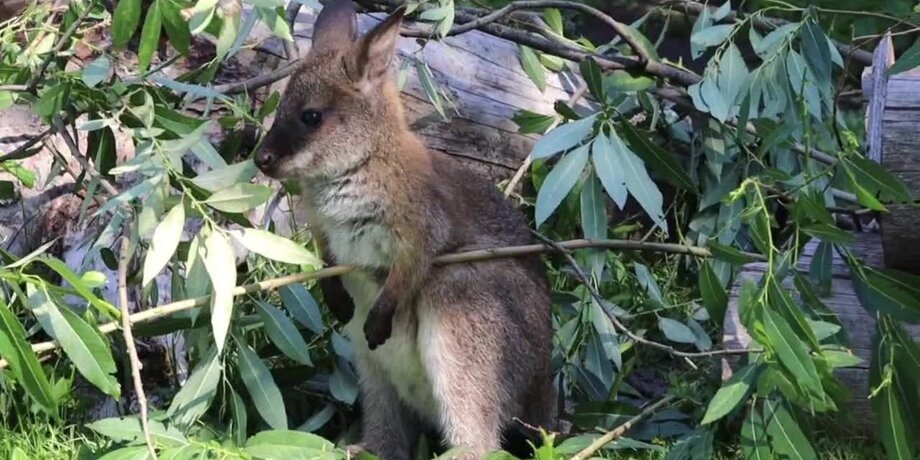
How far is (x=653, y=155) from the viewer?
192 inches

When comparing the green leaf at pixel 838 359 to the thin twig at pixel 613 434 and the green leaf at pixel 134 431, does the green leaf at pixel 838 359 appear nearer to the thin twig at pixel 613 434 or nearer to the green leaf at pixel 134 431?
the thin twig at pixel 613 434

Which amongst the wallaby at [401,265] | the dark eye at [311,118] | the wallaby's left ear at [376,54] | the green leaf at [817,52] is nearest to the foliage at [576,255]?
the green leaf at [817,52]

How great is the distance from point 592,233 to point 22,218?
2.44 m

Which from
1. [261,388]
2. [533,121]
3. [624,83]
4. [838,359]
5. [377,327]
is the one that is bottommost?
[261,388]

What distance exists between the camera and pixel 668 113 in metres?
6.29

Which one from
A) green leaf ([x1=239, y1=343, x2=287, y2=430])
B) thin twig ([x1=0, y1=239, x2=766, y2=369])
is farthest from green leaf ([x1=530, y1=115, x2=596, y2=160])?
green leaf ([x1=239, y1=343, x2=287, y2=430])

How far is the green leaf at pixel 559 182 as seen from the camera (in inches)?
182

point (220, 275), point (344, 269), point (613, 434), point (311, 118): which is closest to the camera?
point (220, 275)

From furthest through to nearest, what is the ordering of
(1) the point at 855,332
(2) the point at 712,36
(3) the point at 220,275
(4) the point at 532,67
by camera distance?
(4) the point at 532,67 → (2) the point at 712,36 → (1) the point at 855,332 → (3) the point at 220,275

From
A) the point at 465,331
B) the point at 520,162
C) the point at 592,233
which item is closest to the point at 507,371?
the point at 465,331

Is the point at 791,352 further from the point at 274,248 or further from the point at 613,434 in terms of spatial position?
the point at 274,248

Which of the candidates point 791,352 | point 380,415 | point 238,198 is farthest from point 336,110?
point 791,352

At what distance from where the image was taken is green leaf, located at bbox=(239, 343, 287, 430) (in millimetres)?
4598

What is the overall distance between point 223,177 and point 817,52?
225 cm
